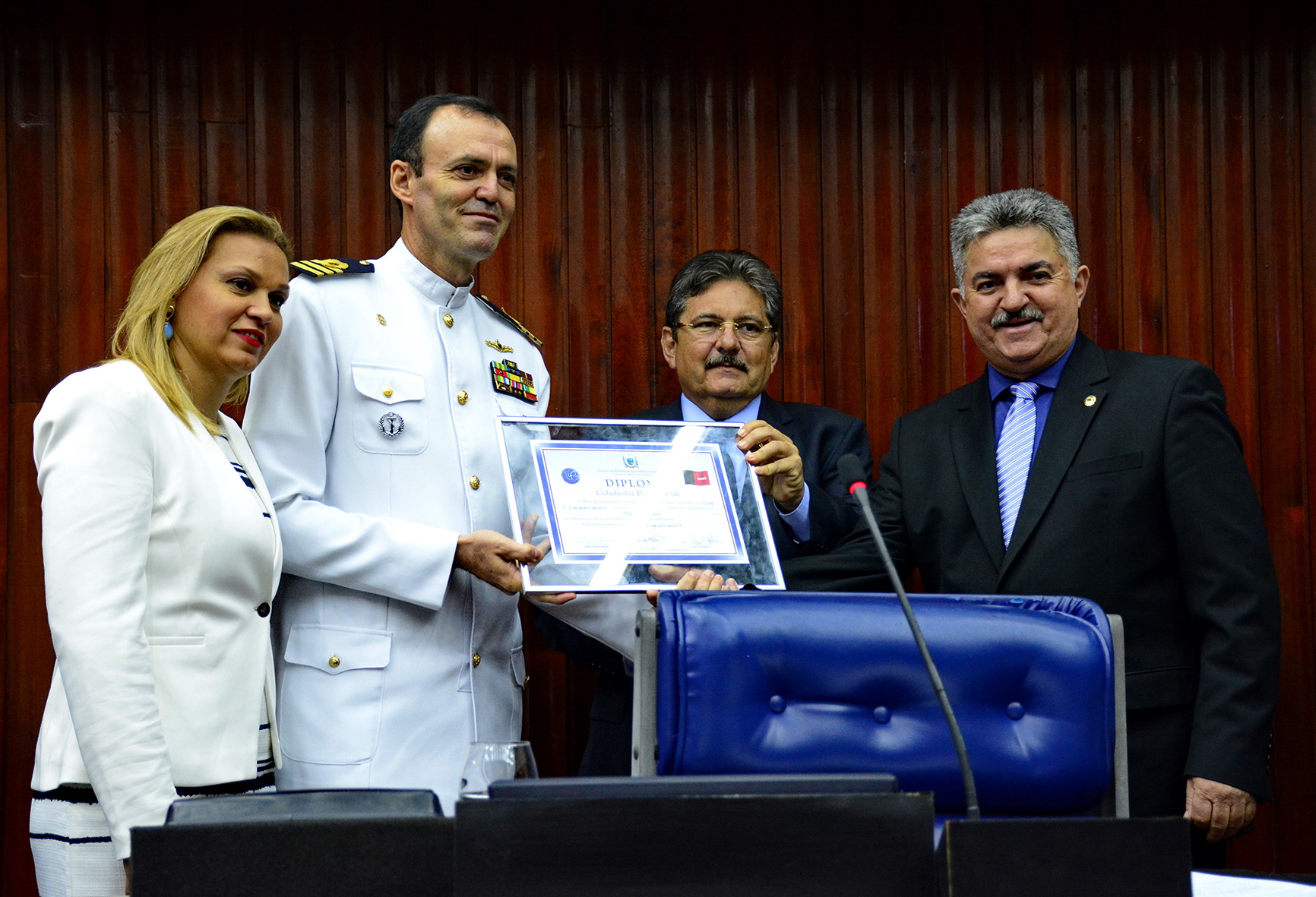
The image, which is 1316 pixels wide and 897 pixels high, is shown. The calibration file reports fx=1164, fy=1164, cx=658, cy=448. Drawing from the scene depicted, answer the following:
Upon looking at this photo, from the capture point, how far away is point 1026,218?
102 inches

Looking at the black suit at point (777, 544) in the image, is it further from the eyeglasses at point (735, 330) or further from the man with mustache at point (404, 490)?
the man with mustache at point (404, 490)

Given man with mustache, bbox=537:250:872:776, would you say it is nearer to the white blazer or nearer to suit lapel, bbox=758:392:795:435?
suit lapel, bbox=758:392:795:435

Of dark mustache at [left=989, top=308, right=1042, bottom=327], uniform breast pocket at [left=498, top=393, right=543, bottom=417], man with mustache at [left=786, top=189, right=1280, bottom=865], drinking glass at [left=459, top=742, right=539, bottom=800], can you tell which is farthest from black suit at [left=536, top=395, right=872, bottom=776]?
A: drinking glass at [left=459, top=742, right=539, bottom=800]

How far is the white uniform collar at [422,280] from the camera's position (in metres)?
2.51

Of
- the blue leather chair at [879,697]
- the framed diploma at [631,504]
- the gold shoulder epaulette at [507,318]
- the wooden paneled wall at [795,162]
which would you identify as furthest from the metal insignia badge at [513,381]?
the blue leather chair at [879,697]

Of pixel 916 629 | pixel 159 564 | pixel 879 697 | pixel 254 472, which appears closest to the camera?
pixel 916 629

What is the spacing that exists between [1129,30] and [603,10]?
1577 millimetres

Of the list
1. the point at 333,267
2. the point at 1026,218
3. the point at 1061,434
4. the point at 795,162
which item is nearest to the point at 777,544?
the point at 1061,434

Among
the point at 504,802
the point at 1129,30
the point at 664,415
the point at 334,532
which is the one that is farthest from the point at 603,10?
the point at 504,802

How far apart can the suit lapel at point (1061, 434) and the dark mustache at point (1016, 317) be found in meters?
0.14

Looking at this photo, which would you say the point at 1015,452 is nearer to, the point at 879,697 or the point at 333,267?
the point at 879,697

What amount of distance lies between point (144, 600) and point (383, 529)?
0.51m

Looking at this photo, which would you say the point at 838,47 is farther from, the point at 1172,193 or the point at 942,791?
the point at 942,791

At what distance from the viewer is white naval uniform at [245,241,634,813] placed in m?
2.24
